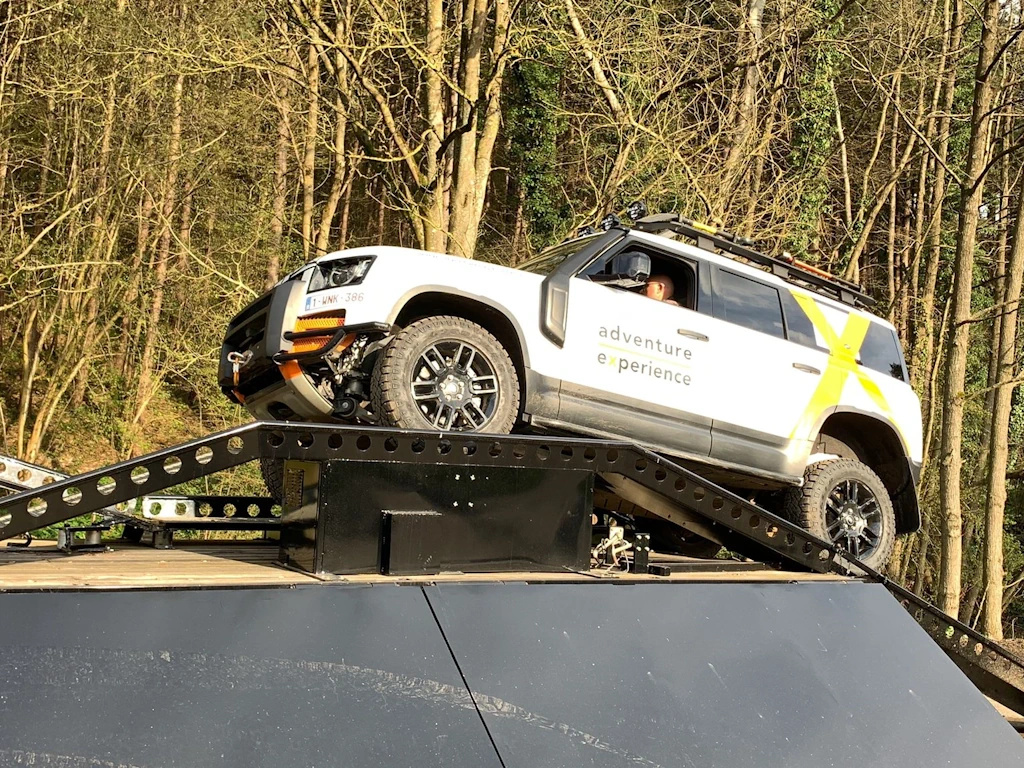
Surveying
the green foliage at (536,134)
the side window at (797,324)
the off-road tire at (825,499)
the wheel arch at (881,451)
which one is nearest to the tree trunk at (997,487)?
the green foliage at (536,134)

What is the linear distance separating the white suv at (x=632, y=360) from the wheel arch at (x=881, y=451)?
0.04ft

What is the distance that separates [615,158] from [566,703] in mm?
12011

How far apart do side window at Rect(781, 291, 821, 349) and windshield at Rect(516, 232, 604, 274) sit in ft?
4.42

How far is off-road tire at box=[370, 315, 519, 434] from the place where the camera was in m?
4.74

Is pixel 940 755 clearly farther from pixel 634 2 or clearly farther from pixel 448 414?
pixel 634 2

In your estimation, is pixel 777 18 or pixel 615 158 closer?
pixel 615 158

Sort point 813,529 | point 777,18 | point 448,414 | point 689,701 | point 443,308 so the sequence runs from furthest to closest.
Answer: point 777,18
point 813,529
point 443,308
point 448,414
point 689,701

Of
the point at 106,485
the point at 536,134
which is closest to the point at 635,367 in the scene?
the point at 106,485

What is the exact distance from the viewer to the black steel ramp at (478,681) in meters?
2.69

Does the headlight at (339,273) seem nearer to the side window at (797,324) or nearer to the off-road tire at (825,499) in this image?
the side window at (797,324)

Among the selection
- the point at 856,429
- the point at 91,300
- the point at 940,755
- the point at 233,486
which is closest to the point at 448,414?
the point at 940,755

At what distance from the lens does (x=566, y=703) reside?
3.25 m

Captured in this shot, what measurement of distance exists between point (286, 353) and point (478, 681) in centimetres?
238

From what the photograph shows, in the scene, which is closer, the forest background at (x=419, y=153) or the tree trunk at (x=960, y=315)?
the forest background at (x=419, y=153)
